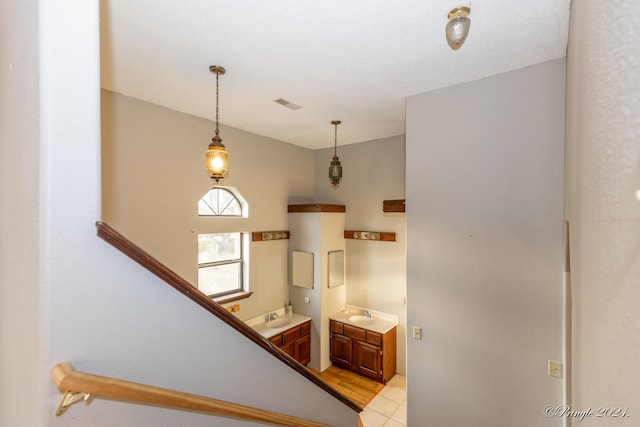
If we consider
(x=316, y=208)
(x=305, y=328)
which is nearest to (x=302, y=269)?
(x=305, y=328)

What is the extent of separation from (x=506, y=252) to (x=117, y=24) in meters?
3.27

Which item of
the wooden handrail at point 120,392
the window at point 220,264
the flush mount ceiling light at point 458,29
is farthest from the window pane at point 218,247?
the flush mount ceiling light at point 458,29

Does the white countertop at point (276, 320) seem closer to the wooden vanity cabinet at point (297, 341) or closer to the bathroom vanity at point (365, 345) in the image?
the wooden vanity cabinet at point (297, 341)

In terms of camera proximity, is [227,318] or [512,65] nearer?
[227,318]

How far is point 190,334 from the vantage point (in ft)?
3.37

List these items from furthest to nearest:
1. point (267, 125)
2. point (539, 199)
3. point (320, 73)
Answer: point (267, 125) < point (320, 73) < point (539, 199)

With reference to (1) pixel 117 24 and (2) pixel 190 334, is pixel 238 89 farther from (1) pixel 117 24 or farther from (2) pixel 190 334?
(2) pixel 190 334

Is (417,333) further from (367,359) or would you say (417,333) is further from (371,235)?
(371,235)

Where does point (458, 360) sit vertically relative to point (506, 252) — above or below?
below

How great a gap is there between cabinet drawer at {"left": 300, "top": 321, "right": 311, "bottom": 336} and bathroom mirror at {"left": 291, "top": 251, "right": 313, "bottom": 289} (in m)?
0.58

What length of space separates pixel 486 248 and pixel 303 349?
3.20m

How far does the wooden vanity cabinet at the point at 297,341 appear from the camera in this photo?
3.96 m

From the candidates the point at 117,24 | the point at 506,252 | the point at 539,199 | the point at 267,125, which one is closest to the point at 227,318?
the point at 117,24

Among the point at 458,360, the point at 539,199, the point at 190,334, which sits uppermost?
the point at 539,199
